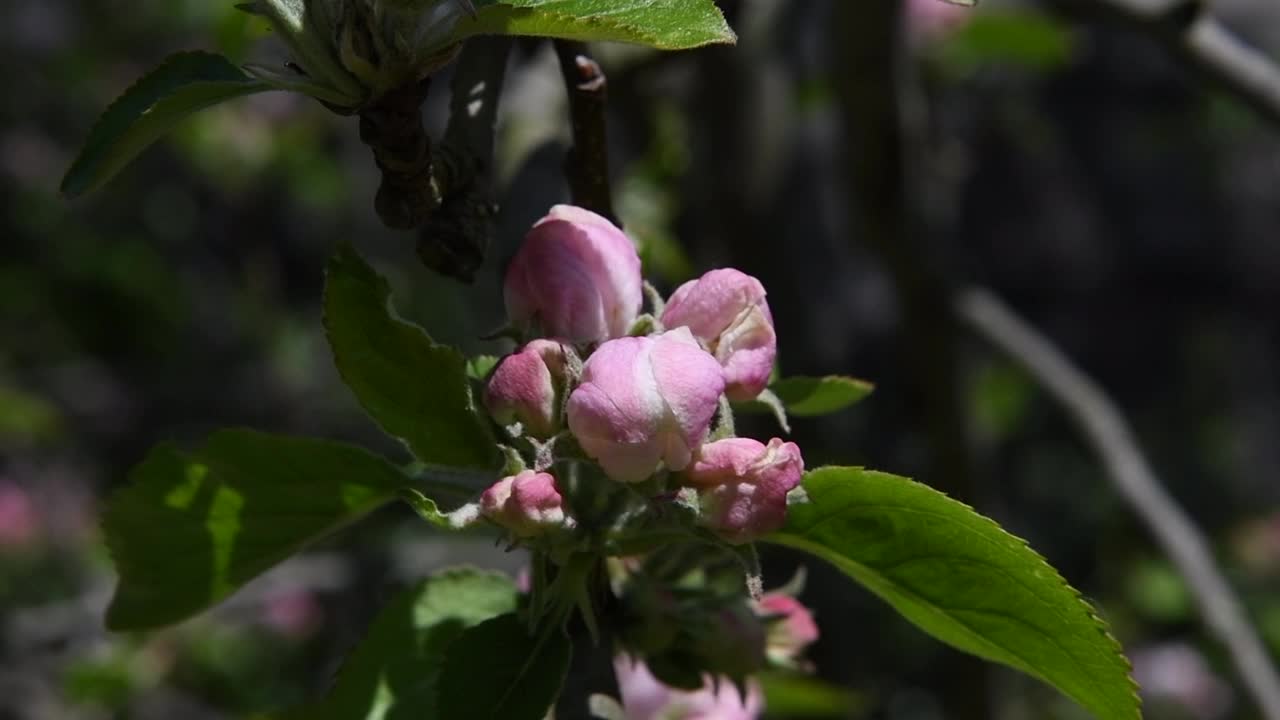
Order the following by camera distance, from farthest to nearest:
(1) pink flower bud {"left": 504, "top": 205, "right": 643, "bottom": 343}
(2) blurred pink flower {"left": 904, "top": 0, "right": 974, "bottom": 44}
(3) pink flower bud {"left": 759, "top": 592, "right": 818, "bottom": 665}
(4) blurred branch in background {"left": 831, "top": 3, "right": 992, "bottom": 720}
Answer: (2) blurred pink flower {"left": 904, "top": 0, "right": 974, "bottom": 44} < (4) blurred branch in background {"left": 831, "top": 3, "right": 992, "bottom": 720} < (3) pink flower bud {"left": 759, "top": 592, "right": 818, "bottom": 665} < (1) pink flower bud {"left": 504, "top": 205, "right": 643, "bottom": 343}

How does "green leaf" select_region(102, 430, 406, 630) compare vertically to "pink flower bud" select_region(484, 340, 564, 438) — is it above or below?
below

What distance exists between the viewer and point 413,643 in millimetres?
834

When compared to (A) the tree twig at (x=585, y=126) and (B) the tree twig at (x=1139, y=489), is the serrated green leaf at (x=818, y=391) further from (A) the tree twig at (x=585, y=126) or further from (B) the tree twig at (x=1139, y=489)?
(B) the tree twig at (x=1139, y=489)

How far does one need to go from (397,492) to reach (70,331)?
14.9 ft

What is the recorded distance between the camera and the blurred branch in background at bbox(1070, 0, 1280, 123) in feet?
4.59

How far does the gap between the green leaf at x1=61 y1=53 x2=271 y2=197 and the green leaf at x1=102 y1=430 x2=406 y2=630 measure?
19cm

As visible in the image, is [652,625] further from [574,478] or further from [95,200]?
[95,200]

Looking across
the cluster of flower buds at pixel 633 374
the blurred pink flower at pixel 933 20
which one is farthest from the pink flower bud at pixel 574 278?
the blurred pink flower at pixel 933 20

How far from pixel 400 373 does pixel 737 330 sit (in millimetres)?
174

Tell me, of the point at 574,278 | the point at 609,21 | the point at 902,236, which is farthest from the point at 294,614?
the point at 609,21

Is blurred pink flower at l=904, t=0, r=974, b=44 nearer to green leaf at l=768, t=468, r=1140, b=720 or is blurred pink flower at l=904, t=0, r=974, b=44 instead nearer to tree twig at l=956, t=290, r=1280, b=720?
tree twig at l=956, t=290, r=1280, b=720

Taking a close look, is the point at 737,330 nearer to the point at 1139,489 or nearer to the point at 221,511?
the point at 221,511

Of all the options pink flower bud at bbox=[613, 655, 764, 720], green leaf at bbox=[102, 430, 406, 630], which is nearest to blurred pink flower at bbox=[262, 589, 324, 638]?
pink flower bud at bbox=[613, 655, 764, 720]

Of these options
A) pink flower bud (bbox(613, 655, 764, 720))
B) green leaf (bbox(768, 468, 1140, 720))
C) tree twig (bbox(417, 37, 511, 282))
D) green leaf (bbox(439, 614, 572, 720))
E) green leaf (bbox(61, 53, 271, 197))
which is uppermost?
green leaf (bbox(61, 53, 271, 197))
